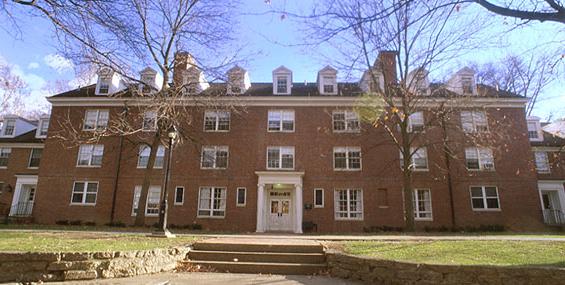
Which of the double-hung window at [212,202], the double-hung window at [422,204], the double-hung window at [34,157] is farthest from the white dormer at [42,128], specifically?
the double-hung window at [422,204]

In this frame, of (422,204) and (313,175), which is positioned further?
(313,175)

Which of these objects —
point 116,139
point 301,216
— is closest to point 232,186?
point 301,216

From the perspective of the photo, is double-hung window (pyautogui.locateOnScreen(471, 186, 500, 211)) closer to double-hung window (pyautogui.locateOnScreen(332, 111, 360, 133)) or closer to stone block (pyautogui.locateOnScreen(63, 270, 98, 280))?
double-hung window (pyautogui.locateOnScreen(332, 111, 360, 133))

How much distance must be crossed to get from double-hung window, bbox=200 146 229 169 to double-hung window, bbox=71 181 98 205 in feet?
23.4

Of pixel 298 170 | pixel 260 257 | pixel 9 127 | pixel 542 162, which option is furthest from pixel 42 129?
pixel 542 162

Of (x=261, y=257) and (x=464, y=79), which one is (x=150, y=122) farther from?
(x=464, y=79)

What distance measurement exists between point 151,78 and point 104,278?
19.7 m

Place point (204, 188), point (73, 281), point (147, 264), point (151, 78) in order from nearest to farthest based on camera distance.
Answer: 1. point (73, 281)
2. point (147, 264)
3. point (204, 188)
4. point (151, 78)

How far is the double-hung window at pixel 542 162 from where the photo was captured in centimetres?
2334

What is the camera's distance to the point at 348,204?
65.8ft

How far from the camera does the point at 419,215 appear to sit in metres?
20.0

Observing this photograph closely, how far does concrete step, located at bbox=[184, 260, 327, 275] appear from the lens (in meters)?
8.01

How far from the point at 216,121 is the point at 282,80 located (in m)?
5.29

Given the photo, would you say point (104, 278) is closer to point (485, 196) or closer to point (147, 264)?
point (147, 264)
